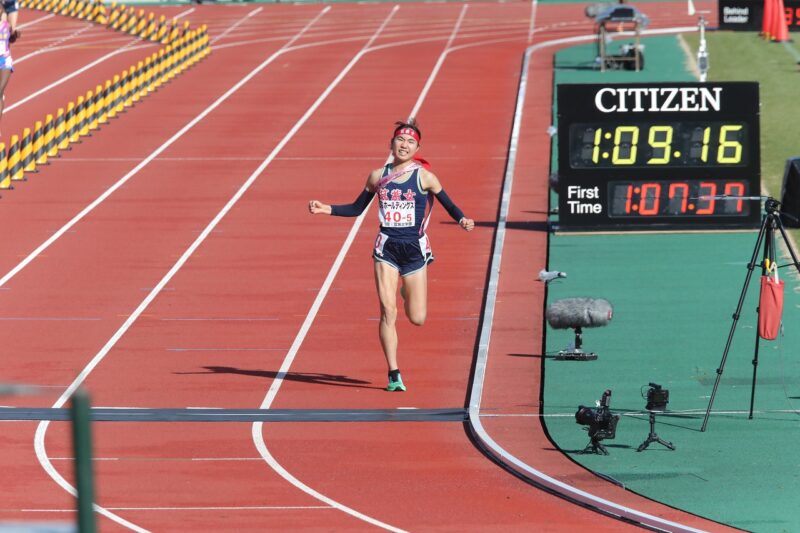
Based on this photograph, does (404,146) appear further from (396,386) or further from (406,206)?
(396,386)

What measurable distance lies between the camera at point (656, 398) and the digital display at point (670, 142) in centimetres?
1007

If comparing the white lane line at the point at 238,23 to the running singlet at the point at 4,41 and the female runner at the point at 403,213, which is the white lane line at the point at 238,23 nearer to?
the running singlet at the point at 4,41

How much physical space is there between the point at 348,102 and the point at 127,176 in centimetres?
1001

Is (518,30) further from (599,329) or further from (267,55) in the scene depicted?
(599,329)

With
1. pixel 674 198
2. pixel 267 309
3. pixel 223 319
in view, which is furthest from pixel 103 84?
pixel 223 319

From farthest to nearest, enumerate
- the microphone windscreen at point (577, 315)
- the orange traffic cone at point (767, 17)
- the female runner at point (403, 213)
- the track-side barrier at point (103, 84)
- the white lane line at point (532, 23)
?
the white lane line at point (532, 23) < the orange traffic cone at point (767, 17) < the track-side barrier at point (103, 84) < the microphone windscreen at point (577, 315) < the female runner at point (403, 213)

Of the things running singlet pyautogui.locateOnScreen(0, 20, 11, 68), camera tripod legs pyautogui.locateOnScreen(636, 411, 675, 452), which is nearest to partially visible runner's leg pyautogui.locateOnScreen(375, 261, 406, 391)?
camera tripod legs pyautogui.locateOnScreen(636, 411, 675, 452)

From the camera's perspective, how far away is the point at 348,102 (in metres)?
41.1

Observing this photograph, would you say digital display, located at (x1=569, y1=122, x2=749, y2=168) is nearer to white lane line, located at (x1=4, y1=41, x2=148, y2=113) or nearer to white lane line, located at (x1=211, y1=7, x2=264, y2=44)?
white lane line, located at (x1=4, y1=41, x2=148, y2=113)

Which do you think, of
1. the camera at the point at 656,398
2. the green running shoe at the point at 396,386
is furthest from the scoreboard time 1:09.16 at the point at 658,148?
the camera at the point at 656,398

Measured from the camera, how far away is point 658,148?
24.7 m

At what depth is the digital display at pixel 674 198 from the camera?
24750 millimetres

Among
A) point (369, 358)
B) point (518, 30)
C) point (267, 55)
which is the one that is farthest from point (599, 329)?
point (518, 30)

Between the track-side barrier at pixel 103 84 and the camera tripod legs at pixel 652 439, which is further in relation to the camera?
the track-side barrier at pixel 103 84
